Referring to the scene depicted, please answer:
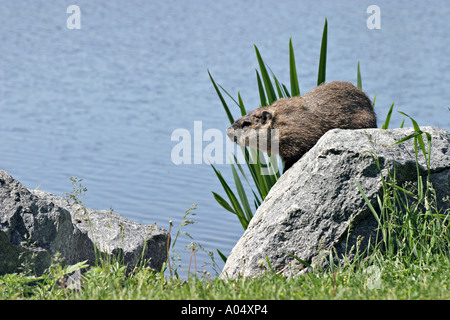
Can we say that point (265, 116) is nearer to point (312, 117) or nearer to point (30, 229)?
point (312, 117)

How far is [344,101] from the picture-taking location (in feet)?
17.2

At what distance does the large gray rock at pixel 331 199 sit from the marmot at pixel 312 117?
0.67m

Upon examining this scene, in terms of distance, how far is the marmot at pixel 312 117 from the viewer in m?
5.18

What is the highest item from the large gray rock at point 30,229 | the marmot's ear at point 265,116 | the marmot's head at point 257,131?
the marmot's ear at point 265,116

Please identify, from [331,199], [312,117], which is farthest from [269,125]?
[331,199]

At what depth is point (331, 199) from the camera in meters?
4.26

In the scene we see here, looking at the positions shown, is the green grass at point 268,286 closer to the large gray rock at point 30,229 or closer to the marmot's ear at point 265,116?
the large gray rock at point 30,229

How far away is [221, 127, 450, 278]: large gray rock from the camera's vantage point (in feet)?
13.8

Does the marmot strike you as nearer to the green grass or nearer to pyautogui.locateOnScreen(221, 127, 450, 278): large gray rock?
pyautogui.locateOnScreen(221, 127, 450, 278): large gray rock

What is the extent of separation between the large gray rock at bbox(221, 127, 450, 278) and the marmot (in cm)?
67

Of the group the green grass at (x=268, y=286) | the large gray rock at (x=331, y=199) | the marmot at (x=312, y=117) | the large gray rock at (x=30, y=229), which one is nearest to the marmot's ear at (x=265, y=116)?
the marmot at (x=312, y=117)

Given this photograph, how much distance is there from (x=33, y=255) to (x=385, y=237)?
2220 millimetres
